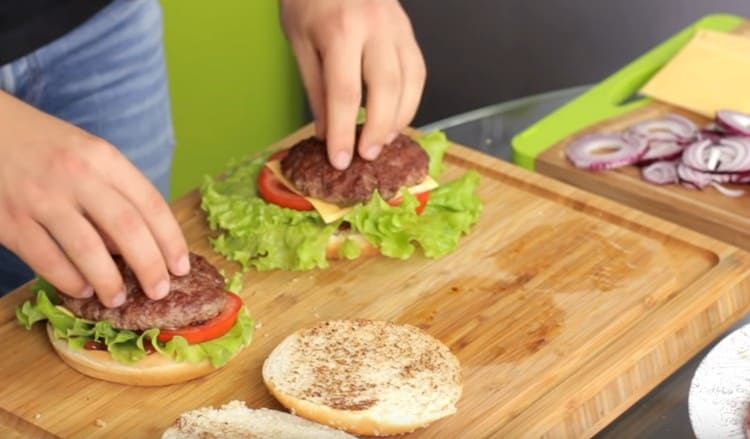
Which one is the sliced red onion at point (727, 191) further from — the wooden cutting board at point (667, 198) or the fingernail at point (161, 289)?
the fingernail at point (161, 289)

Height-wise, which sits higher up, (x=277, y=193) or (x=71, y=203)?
(x=71, y=203)

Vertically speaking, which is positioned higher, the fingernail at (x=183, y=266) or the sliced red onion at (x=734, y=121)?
the fingernail at (x=183, y=266)

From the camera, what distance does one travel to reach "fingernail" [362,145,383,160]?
3.29 meters

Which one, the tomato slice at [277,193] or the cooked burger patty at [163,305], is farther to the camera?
the tomato slice at [277,193]

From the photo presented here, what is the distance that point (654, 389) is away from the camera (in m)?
2.90

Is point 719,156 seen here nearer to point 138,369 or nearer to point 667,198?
point 667,198

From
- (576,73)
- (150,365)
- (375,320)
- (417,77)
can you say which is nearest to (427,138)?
(417,77)

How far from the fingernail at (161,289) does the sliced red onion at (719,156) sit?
1456 mm

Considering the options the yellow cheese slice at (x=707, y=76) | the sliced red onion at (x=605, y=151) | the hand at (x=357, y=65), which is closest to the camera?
the hand at (x=357, y=65)

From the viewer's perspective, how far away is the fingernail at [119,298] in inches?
108

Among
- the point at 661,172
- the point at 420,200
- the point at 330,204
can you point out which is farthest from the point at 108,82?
the point at 661,172

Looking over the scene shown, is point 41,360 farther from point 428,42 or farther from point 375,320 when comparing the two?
point 428,42

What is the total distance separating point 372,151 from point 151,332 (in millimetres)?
756

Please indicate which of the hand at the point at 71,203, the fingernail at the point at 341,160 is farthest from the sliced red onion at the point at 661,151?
the hand at the point at 71,203
